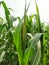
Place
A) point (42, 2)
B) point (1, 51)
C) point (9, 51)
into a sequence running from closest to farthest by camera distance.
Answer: point (1, 51), point (9, 51), point (42, 2)

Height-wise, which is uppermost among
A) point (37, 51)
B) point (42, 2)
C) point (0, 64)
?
point (42, 2)

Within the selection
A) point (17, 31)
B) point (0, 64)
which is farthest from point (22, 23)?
point (0, 64)

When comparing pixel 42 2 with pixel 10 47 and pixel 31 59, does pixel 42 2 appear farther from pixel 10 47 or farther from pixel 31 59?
pixel 31 59

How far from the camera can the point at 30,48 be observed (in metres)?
0.60

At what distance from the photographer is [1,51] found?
0.85 m

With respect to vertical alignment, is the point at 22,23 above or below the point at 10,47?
above

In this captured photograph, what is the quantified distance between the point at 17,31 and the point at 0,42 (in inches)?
19.9

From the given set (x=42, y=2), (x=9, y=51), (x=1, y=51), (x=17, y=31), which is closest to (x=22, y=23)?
(x=17, y=31)

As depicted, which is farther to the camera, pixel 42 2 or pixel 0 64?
pixel 42 2

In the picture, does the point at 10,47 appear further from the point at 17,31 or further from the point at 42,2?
the point at 42,2

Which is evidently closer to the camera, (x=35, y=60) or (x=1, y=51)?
(x=35, y=60)

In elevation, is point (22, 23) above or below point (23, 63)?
above

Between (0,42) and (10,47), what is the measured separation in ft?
0.31

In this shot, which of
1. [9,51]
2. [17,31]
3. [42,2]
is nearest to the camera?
[17,31]
